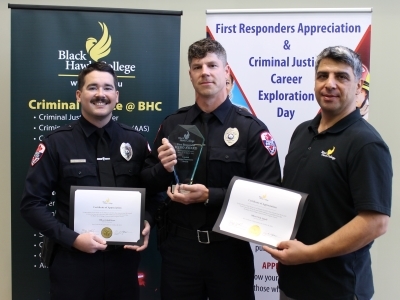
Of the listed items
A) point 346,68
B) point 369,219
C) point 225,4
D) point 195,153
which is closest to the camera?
point 369,219

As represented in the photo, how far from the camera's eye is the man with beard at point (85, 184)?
2049 mm

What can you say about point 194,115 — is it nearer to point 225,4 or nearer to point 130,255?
point 130,255

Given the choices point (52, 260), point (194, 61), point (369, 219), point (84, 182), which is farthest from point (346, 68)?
point (52, 260)

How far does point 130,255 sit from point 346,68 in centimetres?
159

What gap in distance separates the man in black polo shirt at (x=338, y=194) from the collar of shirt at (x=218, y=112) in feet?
1.77

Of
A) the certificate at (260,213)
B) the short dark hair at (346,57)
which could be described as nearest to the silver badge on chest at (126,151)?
the certificate at (260,213)

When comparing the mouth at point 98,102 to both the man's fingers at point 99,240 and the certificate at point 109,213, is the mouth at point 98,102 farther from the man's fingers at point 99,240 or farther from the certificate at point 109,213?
the man's fingers at point 99,240

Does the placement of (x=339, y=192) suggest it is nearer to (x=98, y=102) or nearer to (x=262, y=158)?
(x=262, y=158)

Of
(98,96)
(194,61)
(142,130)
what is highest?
(194,61)

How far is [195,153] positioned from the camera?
78.6 inches

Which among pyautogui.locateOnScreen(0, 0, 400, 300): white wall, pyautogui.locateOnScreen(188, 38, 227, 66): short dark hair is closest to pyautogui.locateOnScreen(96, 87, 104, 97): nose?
pyautogui.locateOnScreen(188, 38, 227, 66): short dark hair

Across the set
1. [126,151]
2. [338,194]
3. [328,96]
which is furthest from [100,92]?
[338,194]

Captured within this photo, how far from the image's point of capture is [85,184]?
2.12 m

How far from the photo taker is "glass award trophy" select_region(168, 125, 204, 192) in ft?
6.54
